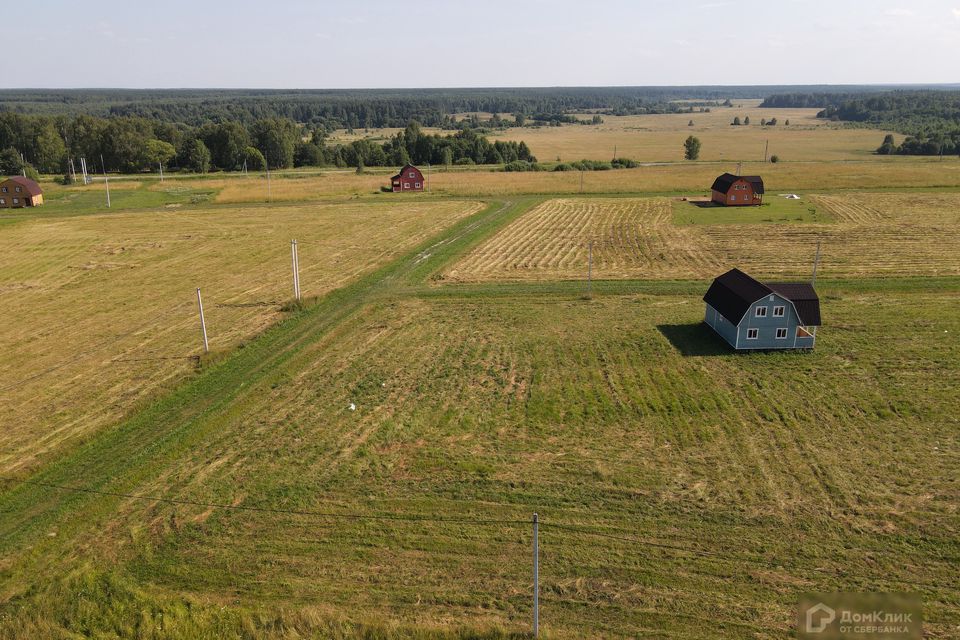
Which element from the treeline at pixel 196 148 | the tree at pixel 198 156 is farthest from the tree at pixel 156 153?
the tree at pixel 198 156

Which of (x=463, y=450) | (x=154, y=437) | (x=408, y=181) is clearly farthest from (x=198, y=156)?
(x=463, y=450)

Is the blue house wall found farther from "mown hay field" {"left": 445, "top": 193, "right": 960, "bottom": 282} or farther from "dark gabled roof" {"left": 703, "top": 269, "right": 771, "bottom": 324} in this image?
"mown hay field" {"left": 445, "top": 193, "right": 960, "bottom": 282}

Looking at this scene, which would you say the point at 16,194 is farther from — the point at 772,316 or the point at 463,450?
the point at 772,316

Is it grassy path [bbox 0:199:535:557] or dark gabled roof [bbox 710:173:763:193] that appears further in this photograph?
dark gabled roof [bbox 710:173:763:193]

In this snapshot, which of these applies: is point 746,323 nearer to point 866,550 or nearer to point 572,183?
point 866,550

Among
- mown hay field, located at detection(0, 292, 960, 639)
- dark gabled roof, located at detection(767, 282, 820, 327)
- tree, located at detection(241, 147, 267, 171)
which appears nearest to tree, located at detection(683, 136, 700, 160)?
tree, located at detection(241, 147, 267, 171)
